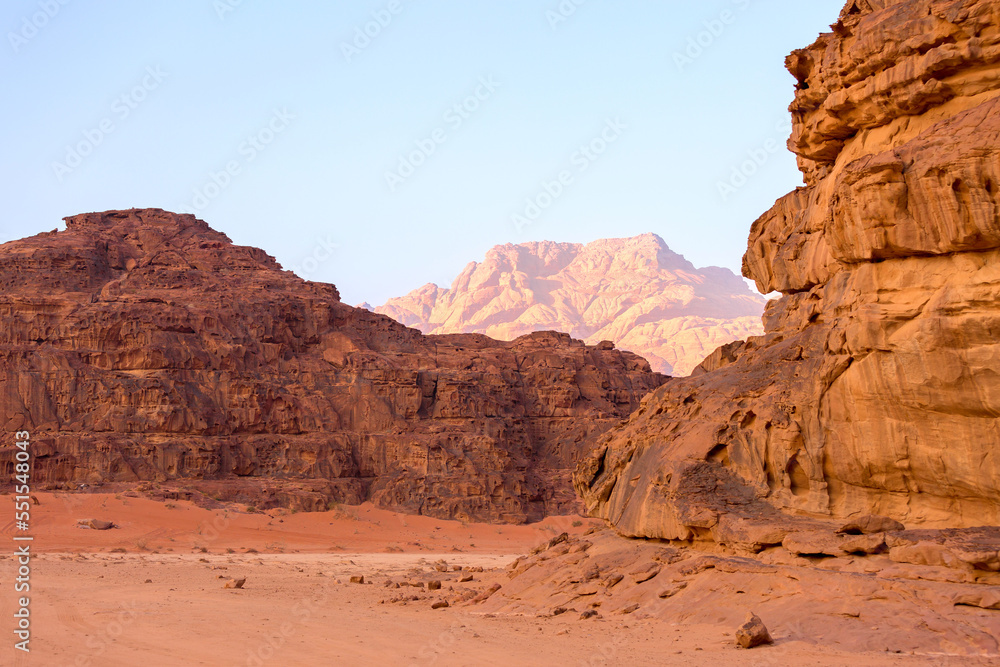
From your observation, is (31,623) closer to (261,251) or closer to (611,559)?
(611,559)

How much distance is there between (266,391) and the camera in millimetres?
44625

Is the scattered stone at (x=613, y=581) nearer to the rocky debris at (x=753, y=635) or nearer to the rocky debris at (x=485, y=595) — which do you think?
the rocky debris at (x=485, y=595)

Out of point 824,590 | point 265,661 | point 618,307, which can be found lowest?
point 265,661

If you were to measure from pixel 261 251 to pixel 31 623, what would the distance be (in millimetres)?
47844

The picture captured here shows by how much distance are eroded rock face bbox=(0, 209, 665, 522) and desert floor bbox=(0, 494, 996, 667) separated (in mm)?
8865

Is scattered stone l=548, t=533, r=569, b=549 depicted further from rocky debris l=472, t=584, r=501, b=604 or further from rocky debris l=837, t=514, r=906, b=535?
rocky debris l=837, t=514, r=906, b=535

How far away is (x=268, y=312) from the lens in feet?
161

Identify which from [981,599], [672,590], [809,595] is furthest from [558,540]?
[981,599]

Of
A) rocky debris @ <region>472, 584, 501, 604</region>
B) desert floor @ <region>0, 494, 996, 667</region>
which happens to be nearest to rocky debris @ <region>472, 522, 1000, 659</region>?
desert floor @ <region>0, 494, 996, 667</region>

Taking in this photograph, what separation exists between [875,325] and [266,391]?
3586 centimetres

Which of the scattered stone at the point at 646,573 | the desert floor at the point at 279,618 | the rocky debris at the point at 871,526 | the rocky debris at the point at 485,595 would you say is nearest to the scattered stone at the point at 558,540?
the desert floor at the point at 279,618

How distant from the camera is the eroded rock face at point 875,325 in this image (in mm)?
11508

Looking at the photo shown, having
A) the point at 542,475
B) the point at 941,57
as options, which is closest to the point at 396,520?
the point at 542,475

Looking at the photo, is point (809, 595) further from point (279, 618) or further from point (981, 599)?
point (279, 618)
